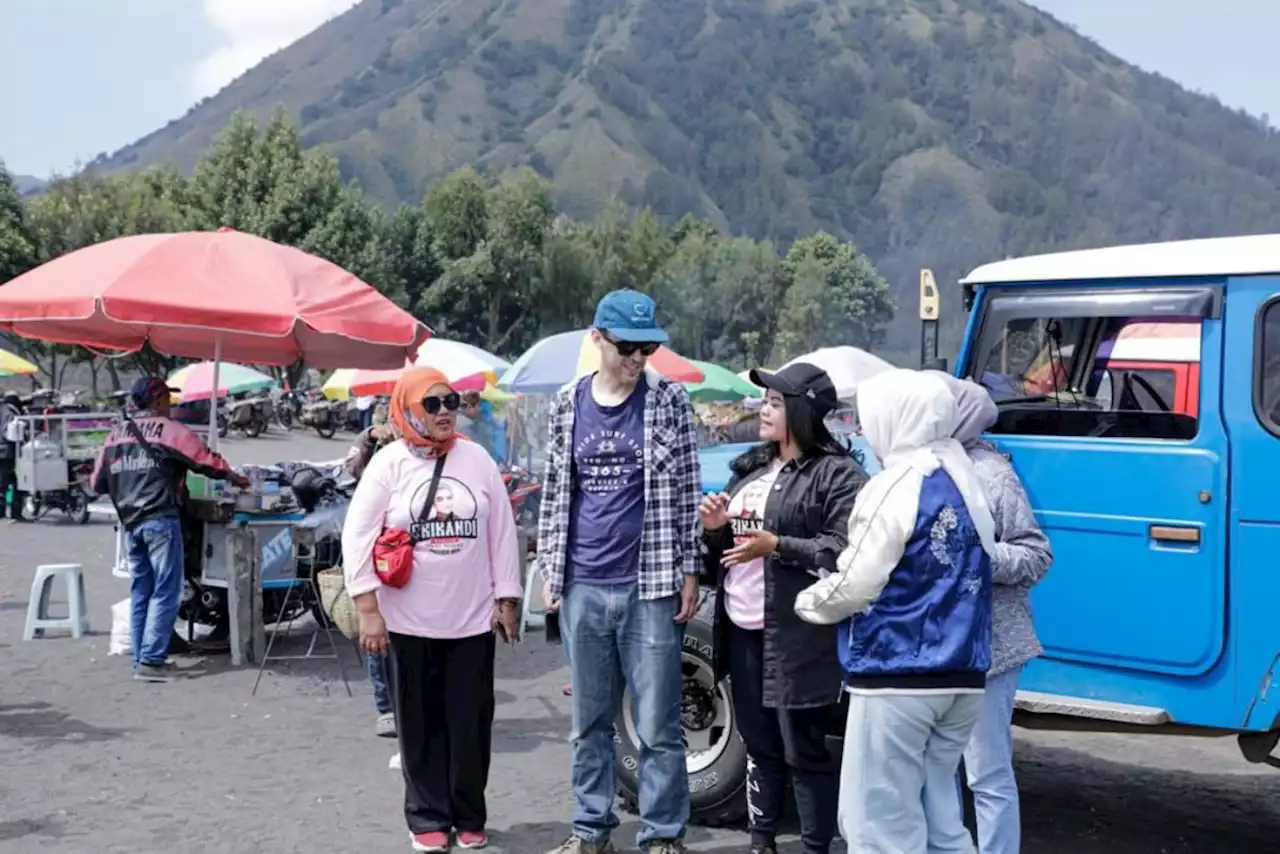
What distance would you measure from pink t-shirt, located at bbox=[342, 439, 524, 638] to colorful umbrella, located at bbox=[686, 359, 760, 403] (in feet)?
48.4

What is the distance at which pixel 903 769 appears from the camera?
3604mm

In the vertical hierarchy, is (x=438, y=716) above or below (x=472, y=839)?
above

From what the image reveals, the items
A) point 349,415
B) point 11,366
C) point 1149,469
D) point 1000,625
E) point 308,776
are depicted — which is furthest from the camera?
point 349,415

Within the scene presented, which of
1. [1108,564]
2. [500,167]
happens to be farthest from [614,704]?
[500,167]

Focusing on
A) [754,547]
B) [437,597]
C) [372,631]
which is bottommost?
[372,631]

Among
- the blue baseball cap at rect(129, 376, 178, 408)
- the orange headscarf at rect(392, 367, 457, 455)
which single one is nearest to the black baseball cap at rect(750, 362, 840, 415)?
the orange headscarf at rect(392, 367, 457, 455)

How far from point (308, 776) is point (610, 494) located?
2.50 meters

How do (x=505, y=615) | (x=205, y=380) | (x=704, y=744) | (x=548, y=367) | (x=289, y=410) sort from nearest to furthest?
(x=505, y=615) → (x=704, y=744) → (x=548, y=367) → (x=205, y=380) → (x=289, y=410)

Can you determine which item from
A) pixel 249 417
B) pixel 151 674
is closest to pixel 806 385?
pixel 151 674

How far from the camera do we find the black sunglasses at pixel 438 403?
16.0ft

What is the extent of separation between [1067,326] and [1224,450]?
2.54 ft

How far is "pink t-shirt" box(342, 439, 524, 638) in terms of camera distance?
484 centimetres

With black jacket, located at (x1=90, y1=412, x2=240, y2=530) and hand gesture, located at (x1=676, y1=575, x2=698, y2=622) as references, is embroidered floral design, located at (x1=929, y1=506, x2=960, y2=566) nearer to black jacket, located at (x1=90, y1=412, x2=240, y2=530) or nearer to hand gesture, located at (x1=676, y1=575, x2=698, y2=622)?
hand gesture, located at (x1=676, y1=575, x2=698, y2=622)

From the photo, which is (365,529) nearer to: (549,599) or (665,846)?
(549,599)
